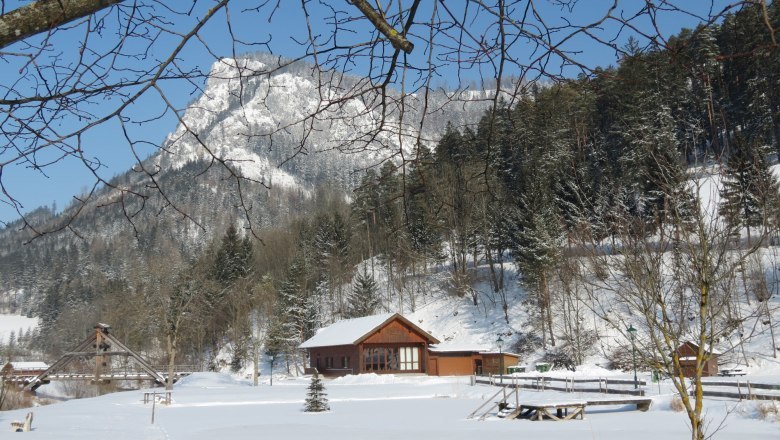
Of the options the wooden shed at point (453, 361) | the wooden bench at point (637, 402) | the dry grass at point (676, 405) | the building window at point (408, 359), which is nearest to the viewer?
the dry grass at point (676, 405)

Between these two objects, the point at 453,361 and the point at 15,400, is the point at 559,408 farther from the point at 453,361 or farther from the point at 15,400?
the point at 15,400

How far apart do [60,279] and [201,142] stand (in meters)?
133

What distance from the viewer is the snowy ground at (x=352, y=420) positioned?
53.1 feet

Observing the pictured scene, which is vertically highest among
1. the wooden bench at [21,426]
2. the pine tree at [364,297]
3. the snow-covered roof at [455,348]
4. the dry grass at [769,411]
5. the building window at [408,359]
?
the pine tree at [364,297]

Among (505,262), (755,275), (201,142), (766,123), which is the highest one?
(766,123)

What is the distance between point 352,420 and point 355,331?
25039mm

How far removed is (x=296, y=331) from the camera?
60.3 m

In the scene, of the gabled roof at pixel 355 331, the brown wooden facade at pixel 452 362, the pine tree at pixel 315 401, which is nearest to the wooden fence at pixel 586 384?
the pine tree at pixel 315 401

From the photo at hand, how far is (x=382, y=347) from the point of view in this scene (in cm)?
4569

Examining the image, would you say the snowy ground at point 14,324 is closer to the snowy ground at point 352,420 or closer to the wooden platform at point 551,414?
the snowy ground at point 352,420

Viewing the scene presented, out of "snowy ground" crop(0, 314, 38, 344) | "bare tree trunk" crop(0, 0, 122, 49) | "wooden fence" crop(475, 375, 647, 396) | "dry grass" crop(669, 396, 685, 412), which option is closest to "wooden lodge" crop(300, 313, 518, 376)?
"wooden fence" crop(475, 375, 647, 396)

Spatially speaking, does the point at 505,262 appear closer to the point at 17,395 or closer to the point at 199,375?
the point at 199,375

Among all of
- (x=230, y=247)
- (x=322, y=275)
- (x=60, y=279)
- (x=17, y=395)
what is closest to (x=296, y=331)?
(x=322, y=275)

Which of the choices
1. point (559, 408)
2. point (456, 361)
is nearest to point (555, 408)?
point (559, 408)
